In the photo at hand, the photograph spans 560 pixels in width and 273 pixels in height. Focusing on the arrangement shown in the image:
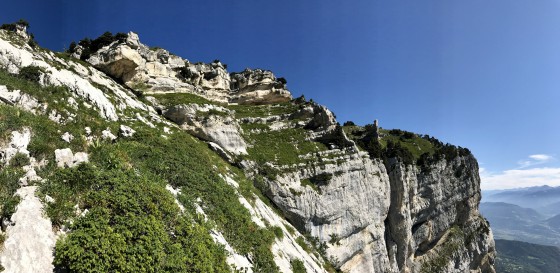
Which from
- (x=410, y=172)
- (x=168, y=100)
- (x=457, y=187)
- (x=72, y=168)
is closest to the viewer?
(x=72, y=168)

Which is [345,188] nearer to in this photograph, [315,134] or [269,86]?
[315,134]

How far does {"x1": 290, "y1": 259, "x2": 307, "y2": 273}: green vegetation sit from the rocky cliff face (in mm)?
123

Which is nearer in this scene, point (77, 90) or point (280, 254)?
point (280, 254)

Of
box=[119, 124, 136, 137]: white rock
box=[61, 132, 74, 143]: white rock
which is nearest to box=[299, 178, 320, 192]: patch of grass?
box=[119, 124, 136, 137]: white rock

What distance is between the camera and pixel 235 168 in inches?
1378

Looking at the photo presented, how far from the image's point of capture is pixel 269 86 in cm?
6988

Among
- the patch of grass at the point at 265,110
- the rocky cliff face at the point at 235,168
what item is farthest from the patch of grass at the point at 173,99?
the patch of grass at the point at 265,110

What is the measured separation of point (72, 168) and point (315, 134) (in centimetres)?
4323

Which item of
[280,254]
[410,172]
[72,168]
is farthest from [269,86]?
[72,168]

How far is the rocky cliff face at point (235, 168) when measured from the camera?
13.5m

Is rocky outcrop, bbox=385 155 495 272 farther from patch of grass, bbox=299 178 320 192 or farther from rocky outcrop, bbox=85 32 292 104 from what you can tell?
→ rocky outcrop, bbox=85 32 292 104

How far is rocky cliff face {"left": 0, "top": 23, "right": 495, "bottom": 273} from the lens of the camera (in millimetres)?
13508

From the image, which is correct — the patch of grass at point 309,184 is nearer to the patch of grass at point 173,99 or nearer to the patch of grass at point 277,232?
the patch of grass at point 277,232

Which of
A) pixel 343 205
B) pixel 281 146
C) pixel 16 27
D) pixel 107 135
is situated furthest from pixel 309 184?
pixel 16 27
